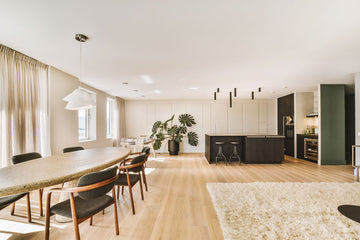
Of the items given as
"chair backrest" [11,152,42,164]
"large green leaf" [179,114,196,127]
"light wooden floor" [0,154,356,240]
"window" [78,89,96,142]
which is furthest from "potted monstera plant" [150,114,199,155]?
"chair backrest" [11,152,42,164]

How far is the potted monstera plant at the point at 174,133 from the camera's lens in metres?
6.92

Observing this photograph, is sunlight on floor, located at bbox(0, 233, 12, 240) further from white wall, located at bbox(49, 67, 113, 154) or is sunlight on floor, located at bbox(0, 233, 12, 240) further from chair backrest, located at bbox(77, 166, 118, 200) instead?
white wall, located at bbox(49, 67, 113, 154)

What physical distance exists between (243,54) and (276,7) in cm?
115

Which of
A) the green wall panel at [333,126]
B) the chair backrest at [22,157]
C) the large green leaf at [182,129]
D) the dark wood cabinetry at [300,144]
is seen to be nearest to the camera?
the chair backrest at [22,157]

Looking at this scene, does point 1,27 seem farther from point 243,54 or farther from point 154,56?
point 243,54

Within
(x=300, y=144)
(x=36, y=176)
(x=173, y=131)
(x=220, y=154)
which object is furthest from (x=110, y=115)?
(x=300, y=144)

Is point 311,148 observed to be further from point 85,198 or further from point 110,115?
point 110,115

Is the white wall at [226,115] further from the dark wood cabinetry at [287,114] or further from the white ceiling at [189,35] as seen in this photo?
the white ceiling at [189,35]

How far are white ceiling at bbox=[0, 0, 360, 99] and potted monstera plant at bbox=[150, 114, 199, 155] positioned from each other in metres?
3.48

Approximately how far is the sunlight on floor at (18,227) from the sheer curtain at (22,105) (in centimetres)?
100

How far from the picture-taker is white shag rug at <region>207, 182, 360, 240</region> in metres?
1.82

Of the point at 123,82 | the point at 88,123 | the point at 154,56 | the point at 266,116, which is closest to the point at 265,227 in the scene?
the point at 154,56

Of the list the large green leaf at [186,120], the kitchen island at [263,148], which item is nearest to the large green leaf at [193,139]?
the large green leaf at [186,120]

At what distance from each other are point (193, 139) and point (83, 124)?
4277mm
